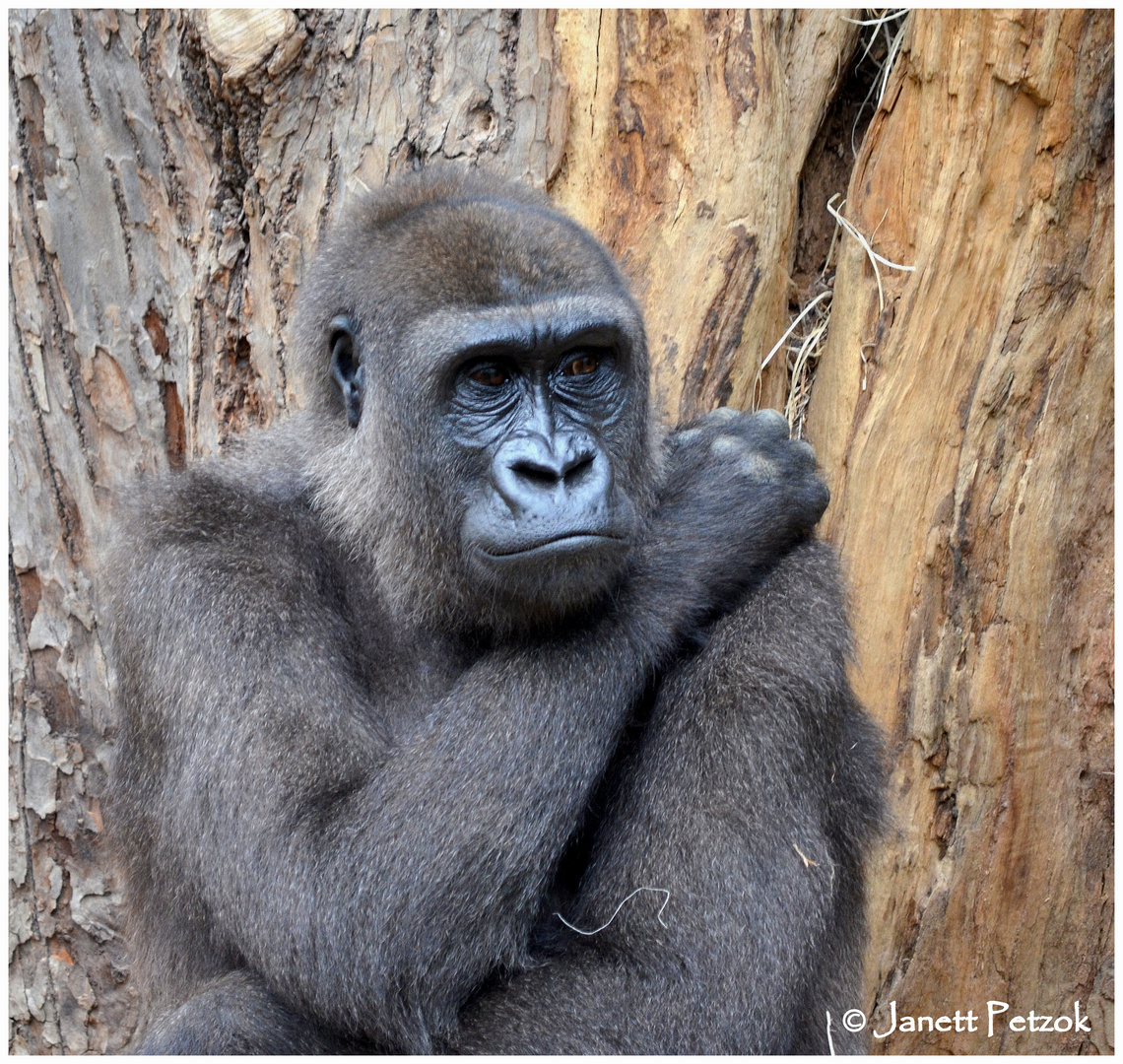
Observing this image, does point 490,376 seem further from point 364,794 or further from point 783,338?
point 783,338

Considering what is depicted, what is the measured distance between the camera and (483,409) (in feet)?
8.19

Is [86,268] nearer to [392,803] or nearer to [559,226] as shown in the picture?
[559,226]

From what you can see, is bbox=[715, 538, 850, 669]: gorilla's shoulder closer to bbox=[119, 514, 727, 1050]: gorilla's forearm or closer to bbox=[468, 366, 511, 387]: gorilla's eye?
bbox=[119, 514, 727, 1050]: gorilla's forearm

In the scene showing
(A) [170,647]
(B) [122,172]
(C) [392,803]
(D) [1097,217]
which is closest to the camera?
(C) [392,803]

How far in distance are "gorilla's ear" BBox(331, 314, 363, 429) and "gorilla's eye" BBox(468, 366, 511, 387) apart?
0.33m

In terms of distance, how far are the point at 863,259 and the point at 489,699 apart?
5.86ft

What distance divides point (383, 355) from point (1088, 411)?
1931 mm

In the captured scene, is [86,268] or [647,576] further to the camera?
[86,268]

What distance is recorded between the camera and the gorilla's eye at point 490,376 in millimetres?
2498

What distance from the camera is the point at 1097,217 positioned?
3225 millimetres

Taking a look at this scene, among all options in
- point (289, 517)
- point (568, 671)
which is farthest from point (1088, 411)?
point (289, 517)

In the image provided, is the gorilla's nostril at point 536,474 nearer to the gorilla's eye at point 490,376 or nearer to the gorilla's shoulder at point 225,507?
the gorilla's eye at point 490,376

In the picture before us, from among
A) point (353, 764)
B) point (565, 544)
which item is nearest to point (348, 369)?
point (565, 544)

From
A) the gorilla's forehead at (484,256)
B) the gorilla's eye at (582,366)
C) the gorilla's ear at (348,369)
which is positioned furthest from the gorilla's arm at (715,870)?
the gorilla's ear at (348,369)
